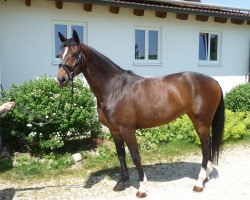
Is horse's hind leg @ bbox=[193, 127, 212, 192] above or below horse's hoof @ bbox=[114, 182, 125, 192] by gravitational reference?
above

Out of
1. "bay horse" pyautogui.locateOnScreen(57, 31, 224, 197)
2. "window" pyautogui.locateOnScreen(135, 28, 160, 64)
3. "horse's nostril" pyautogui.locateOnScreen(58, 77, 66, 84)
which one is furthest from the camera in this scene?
"window" pyautogui.locateOnScreen(135, 28, 160, 64)

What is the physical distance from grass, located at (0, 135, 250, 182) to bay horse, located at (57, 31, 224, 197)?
100 centimetres

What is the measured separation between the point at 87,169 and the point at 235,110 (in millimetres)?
6297

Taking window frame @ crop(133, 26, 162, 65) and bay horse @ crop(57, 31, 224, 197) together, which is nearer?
bay horse @ crop(57, 31, 224, 197)

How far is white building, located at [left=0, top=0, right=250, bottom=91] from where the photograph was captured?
788 centimetres

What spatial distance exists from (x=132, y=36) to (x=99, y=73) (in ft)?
17.3

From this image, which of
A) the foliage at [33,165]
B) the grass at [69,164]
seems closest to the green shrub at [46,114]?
the foliage at [33,165]

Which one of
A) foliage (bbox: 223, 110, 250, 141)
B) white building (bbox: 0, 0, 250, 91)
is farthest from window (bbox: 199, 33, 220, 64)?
foliage (bbox: 223, 110, 250, 141)

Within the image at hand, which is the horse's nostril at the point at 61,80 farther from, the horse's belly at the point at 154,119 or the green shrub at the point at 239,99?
the green shrub at the point at 239,99

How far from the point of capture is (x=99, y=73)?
4574 mm

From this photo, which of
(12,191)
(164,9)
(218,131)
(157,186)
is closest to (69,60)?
(12,191)

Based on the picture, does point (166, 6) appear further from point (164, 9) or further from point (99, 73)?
point (99, 73)

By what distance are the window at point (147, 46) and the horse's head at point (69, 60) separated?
18.2 feet

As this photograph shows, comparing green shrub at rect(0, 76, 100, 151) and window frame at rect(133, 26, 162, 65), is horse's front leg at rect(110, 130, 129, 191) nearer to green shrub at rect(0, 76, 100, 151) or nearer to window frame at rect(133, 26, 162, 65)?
green shrub at rect(0, 76, 100, 151)
